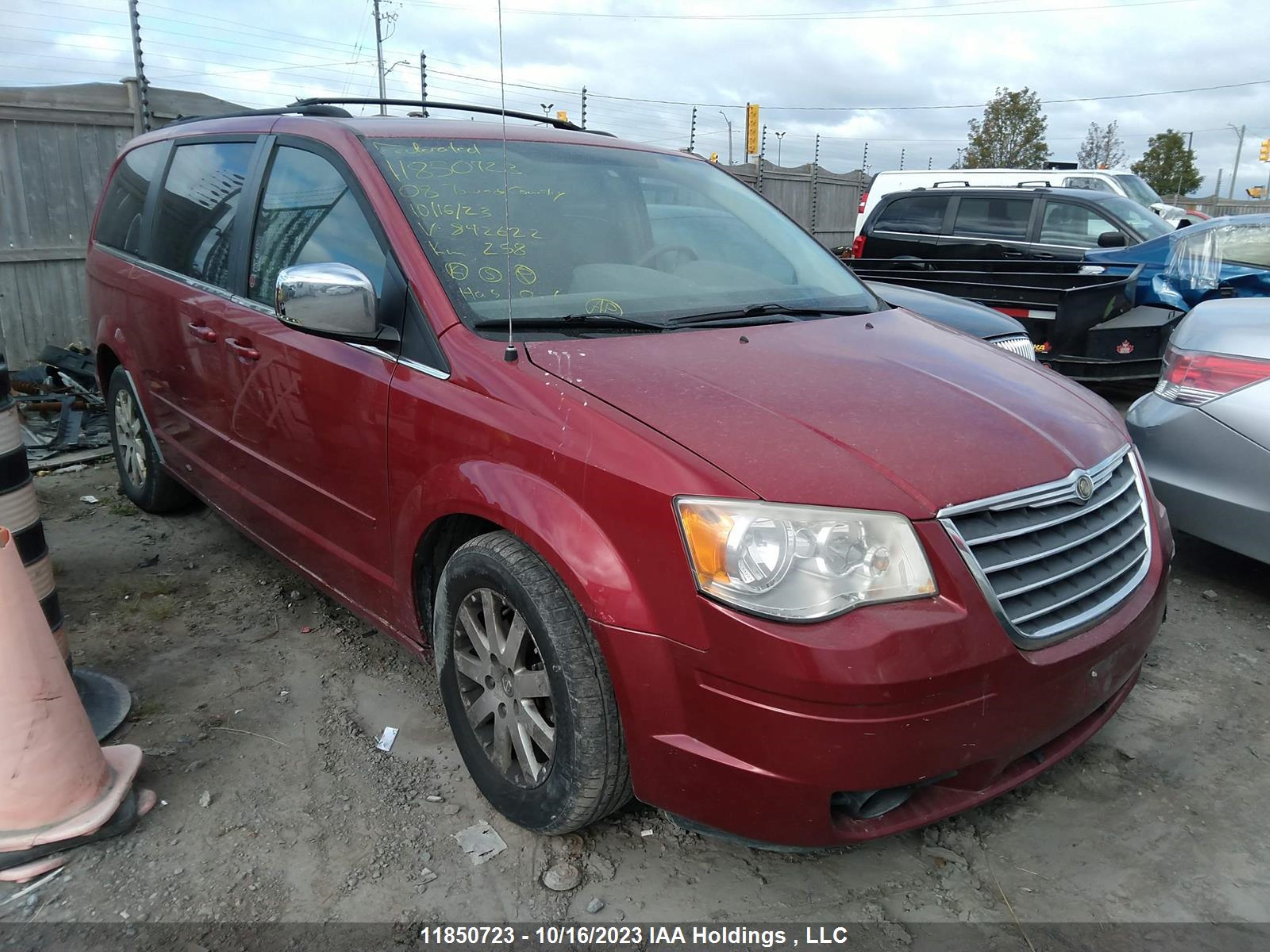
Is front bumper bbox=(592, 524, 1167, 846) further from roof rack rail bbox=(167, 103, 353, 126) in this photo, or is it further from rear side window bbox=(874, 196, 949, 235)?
rear side window bbox=(874, 196, 949, 235)

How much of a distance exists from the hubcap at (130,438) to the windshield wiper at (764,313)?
309 centimetres

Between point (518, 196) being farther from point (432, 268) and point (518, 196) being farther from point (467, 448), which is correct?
point (467, 448)

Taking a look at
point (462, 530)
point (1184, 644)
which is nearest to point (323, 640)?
point (462, 530)

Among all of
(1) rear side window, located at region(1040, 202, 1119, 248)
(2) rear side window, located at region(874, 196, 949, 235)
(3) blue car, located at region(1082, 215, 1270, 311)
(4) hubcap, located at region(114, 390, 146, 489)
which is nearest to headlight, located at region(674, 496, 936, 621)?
(4) hubcap, located at region(114, 390, 146, 489)

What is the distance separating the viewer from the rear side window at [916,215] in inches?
422

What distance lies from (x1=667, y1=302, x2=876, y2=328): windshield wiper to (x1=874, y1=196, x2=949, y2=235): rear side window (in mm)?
8281

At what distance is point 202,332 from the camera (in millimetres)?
3582

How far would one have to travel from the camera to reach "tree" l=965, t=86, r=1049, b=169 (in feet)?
118

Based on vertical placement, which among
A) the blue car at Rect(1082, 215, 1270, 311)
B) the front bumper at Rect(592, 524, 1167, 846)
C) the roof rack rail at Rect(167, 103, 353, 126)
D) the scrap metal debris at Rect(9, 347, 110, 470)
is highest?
the roof rack rail at Rect(167, 103, 353, 126)

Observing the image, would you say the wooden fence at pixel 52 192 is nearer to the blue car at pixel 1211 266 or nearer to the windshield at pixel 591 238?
the blue car at pixel 1211 266

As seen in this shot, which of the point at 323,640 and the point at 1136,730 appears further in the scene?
the point at 323,640

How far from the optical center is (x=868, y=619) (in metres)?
1.90

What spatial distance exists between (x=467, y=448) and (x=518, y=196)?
0.99m

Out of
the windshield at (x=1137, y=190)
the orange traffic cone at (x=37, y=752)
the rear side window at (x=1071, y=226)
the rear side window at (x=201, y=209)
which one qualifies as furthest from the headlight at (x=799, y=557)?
the windshield at (x=1137, y=190)
